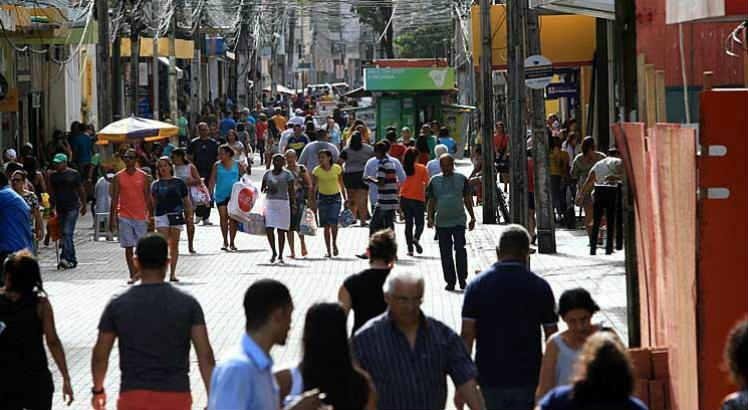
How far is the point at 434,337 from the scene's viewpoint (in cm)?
794

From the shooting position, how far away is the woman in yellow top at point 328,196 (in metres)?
24.3

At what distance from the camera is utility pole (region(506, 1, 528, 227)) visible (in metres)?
25.0

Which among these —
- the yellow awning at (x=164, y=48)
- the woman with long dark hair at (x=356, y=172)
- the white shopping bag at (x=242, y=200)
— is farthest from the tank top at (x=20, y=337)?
the yellow awning at (x=164, y=48)

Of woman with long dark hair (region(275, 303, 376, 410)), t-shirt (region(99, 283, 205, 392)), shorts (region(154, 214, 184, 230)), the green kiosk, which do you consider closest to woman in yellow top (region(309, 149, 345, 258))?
shorts (region(154, 214, 184, 230))

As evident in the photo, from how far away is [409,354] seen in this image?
7.84 m

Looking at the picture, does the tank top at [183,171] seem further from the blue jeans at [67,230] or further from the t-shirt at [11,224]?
the t-shirt at [11,224]

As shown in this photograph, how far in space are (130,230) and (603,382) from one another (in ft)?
49.6

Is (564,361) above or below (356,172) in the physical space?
below

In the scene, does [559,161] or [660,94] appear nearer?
[660,94]

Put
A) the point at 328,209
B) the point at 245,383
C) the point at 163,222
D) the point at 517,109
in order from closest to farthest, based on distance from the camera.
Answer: the point at 245,383, the point at 163,222, the point at 328,209, the point at 517,109

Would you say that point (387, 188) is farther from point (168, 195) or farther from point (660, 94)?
point (660, 94)

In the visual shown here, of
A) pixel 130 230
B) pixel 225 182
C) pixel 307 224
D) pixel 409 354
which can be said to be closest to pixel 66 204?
pixel 130 230

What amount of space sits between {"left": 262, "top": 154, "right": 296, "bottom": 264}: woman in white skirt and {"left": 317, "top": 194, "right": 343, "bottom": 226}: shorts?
800mm

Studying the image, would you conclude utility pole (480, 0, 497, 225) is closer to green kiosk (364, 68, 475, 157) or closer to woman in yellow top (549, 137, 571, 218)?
woman in yellow top (549, 137, 571, 218)
